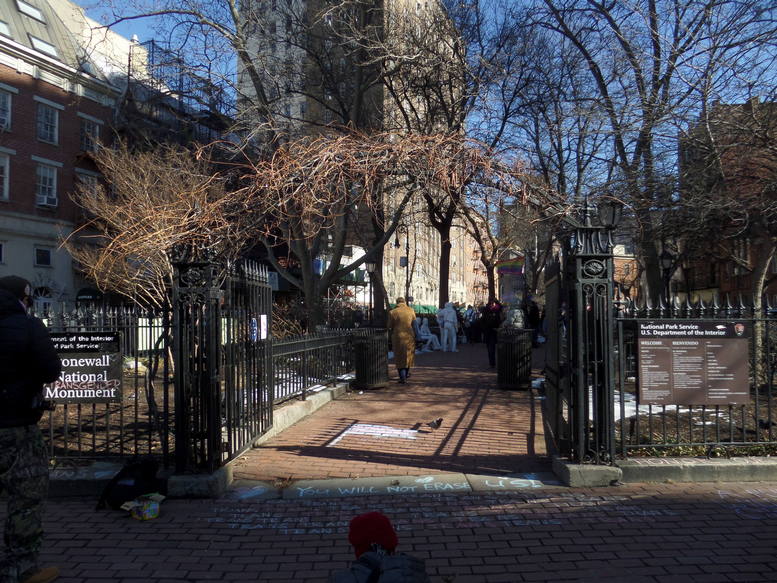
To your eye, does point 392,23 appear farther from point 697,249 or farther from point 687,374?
point 687,374

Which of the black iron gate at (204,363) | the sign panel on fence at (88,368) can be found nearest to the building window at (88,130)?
the sign panel on fence at (88,368)

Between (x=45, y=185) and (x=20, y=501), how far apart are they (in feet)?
93.1

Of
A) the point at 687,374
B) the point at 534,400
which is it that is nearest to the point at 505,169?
the point at 687,374

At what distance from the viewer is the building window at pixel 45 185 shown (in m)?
26.9

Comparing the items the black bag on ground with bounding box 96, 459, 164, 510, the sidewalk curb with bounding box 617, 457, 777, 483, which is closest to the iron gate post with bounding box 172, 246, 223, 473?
the black bag on ground with bounding box 96, 459, 164, 510

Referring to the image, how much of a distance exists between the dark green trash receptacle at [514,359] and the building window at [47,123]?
2545 cm

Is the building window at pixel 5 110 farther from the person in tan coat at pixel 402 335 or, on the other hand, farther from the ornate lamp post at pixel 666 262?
the ornate lamp post at pixel 666 262

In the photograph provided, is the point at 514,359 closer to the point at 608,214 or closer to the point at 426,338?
the point at 608,214

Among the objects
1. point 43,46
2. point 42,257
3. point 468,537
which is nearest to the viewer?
point 468,537

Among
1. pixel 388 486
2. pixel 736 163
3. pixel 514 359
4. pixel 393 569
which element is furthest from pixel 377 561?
Answer: pixel 736 163

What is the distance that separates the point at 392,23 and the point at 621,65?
6551 mm

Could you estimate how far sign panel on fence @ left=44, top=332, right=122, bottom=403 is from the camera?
5.96 meters

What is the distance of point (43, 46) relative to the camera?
27.7 m

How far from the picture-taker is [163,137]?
2119 cm
